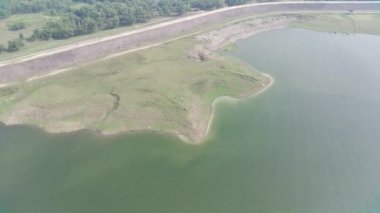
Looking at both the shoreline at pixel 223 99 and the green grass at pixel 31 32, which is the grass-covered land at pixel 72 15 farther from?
the shoreline at pixel 223 99

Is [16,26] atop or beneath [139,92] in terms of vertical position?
atop

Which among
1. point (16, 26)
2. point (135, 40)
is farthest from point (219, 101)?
point (16, 26)

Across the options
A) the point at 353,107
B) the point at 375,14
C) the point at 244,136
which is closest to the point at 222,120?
the point at 244,136

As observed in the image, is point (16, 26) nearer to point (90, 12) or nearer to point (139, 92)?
Result: point (90, 12)

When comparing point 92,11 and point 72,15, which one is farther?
point 92,11

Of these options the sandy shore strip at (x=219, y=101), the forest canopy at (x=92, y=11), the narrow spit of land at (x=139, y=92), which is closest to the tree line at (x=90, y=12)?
the forest canopy at (x=92, y=11)

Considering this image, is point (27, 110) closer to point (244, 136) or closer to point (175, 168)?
point (175, 168)
